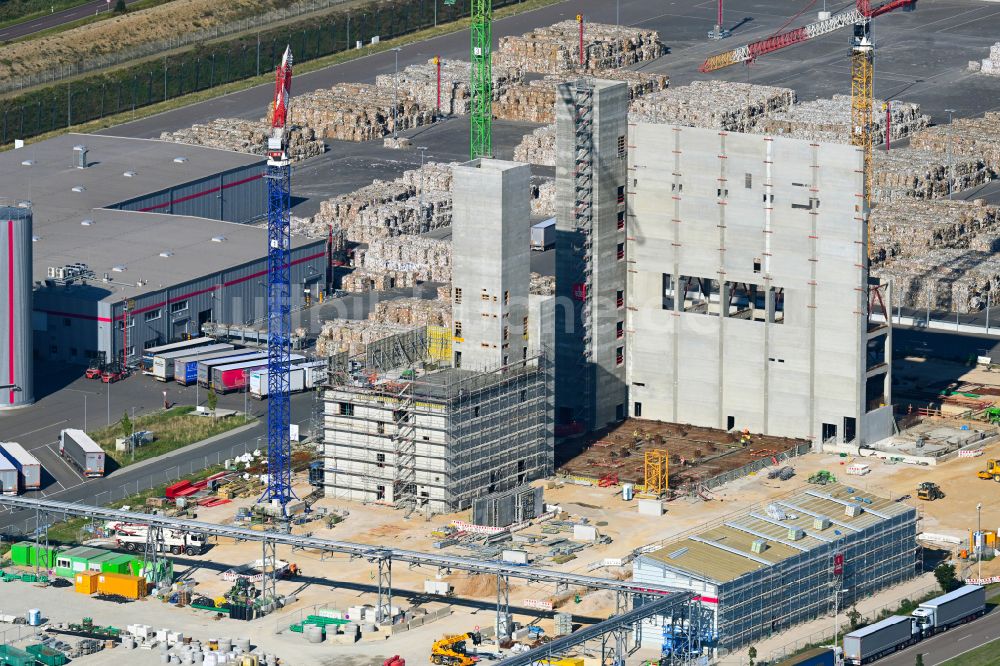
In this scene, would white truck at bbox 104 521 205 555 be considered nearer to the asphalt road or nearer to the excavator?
the excavator

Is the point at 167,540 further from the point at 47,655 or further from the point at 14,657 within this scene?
the point at 14,657

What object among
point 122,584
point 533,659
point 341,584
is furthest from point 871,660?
point 122,584

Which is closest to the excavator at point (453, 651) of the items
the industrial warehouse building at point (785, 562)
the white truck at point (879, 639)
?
the industrial warehouse building at point (785, 562)

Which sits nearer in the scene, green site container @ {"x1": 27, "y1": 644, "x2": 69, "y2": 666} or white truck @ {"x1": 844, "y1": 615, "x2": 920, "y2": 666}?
white truck @ {"x1": 844, "y1": 615, "x2": 920, "y2": 666}

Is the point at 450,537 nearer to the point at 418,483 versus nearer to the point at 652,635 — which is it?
the point at 418,483

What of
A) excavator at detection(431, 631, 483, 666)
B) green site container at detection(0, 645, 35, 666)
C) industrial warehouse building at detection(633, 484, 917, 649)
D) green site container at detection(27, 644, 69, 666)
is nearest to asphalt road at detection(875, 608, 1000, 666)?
industrial warehouse building at detection(633, 484, 917, 649)

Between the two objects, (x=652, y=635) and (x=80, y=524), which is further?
(x=80, y=524)

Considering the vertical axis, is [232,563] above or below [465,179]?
below

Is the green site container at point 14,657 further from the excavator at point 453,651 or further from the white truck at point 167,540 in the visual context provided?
the excavator at point 453,651
